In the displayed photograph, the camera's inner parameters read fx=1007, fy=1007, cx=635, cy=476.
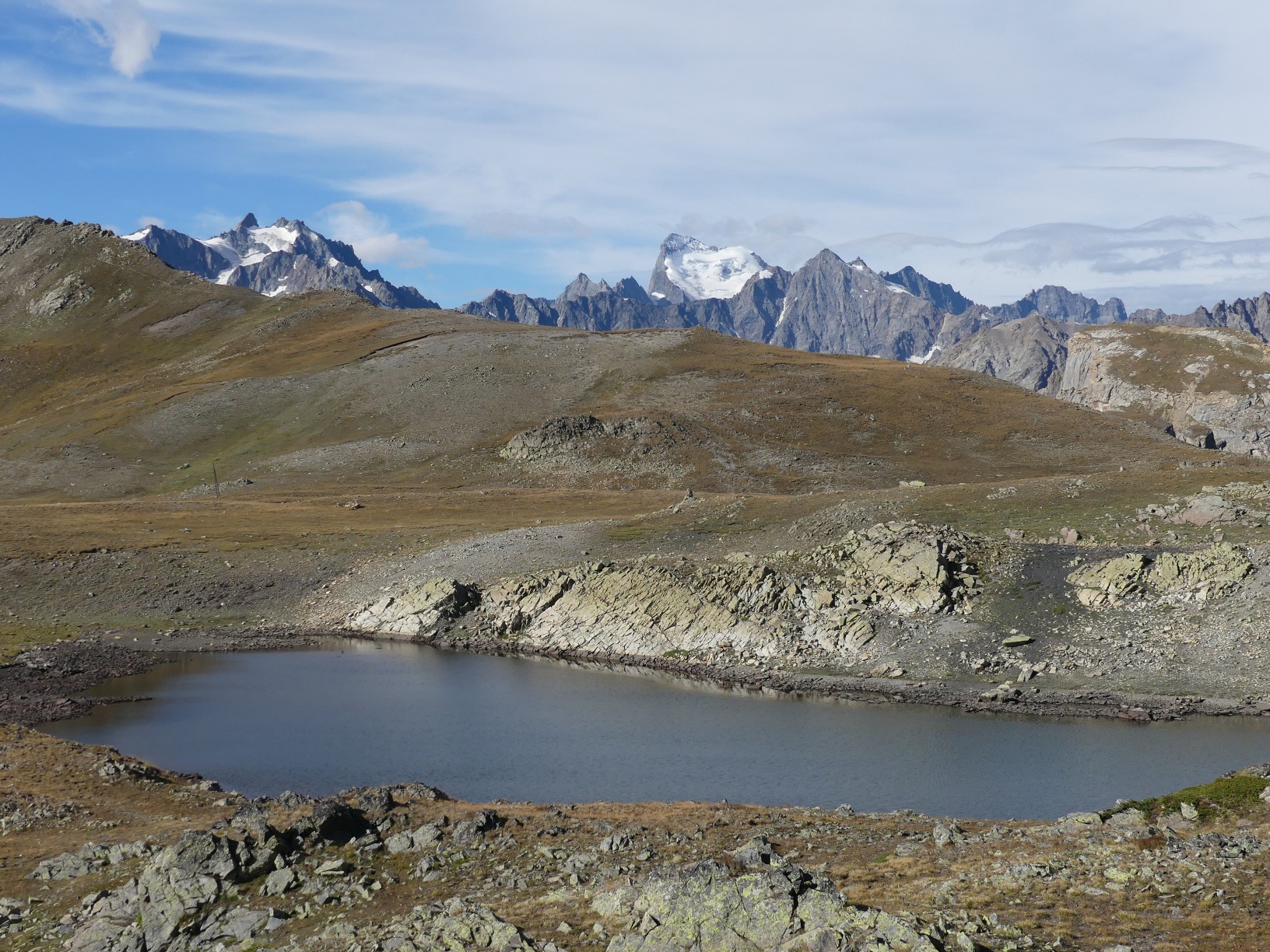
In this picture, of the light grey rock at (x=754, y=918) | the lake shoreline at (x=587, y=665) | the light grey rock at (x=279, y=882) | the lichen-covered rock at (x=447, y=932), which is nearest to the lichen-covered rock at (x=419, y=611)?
the lake shoreline at (x=587, y=665)

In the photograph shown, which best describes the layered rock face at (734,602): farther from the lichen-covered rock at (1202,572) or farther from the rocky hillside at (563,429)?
the rocky hillside at (563,429)

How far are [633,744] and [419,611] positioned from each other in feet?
114

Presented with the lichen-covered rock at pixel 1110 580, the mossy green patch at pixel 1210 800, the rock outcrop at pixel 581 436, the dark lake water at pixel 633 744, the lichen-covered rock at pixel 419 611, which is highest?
the rock outcrop at pixel 581 436

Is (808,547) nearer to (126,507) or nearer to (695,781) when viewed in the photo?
(695,781)

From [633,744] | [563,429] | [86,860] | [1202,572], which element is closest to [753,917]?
[86,860]

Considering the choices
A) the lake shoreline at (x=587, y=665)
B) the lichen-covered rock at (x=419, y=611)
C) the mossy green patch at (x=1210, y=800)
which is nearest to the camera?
the mossy green patch at (x=1210, y=800)

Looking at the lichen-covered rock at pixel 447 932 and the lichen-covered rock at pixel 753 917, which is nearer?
the lichen-covered rock at pixel 753 917

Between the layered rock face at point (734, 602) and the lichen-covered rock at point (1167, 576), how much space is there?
8.05 m

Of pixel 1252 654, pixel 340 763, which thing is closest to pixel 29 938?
pixel 340 763

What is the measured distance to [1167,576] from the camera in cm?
6931

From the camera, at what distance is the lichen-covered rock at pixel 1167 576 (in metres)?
67.9

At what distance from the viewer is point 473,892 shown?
29953 millimetres

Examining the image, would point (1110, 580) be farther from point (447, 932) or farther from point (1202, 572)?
point (447, 932)

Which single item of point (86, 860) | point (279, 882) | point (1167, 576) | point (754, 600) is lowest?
point (86, 860)
